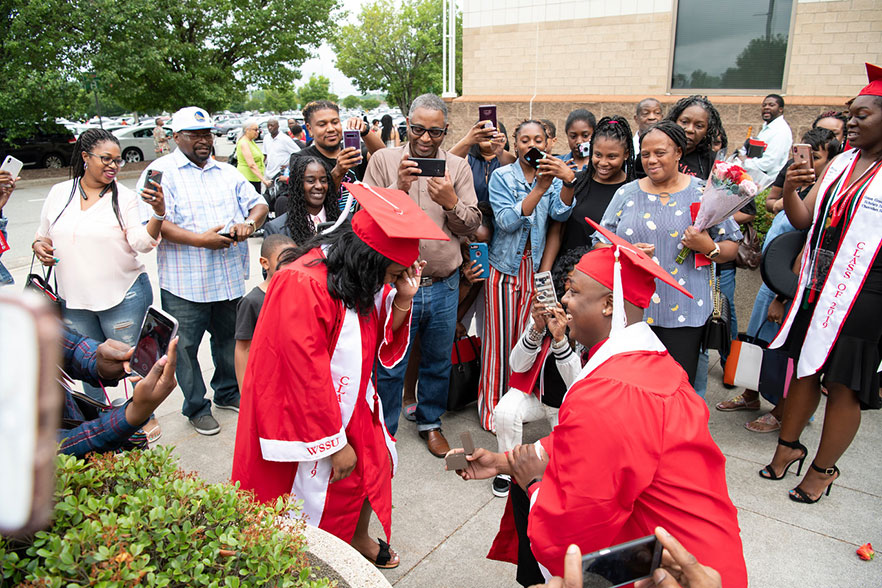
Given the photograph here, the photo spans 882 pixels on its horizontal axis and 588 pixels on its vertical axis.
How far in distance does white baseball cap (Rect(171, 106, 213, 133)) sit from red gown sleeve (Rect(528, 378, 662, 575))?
3443 mm

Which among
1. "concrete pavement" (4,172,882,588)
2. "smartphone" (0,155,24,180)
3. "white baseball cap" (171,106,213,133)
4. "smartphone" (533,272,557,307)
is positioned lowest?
"concrete pavement" (4,172,882,588)

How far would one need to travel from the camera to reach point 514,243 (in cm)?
437

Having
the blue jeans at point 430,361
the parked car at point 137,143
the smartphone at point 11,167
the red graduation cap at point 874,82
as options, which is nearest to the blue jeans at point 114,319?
the smartphone at point 11,167

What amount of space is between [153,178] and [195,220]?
0.39 metres

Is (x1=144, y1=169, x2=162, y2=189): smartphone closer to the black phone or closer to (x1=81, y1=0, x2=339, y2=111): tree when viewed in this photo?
the black phone

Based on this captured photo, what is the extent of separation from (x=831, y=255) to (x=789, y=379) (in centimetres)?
95

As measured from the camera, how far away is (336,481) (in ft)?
8.89

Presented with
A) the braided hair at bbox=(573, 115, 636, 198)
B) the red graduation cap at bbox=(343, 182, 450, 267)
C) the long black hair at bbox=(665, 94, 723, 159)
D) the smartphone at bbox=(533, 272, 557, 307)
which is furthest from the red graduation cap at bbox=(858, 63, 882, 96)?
the red graduation cap at bbox=(343, 182, 450, 267)

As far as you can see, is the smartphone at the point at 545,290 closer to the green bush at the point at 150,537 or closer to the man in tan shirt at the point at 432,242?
the man in tan shirt at the point at 432,242

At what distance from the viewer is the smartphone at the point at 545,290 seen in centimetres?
327

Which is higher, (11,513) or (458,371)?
(11,513)

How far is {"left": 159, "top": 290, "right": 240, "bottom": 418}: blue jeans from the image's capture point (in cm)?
432

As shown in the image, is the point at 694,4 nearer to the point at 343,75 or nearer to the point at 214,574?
the point at 214,574

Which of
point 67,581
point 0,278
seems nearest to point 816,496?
point 67,581
